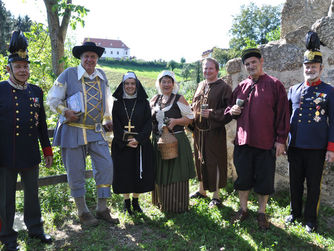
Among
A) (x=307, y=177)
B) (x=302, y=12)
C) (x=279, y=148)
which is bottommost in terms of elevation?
(x=307, y=177)

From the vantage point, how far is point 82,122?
11.4 feet

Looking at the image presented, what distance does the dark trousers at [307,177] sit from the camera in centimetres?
335

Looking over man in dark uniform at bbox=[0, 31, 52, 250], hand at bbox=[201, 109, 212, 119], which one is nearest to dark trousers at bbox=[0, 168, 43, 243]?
man in dark uniform at bbox=[0, 31, 52, 250]

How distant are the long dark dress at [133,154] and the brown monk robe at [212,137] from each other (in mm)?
842

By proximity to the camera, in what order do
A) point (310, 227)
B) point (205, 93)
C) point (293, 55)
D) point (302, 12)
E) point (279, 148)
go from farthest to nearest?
point (302, 12) < point (205, 93) < point (293, 55) < point (310, 227) < point (279, 148)

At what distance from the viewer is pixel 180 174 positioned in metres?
3.95

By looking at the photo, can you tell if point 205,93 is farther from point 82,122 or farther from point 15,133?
point 15,133

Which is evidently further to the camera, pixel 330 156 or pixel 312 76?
pixel 312 76

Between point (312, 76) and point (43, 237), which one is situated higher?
point (312, 76)

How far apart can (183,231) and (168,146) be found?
108 cm

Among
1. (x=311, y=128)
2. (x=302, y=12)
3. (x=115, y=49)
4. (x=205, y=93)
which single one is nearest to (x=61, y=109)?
(x=205, y=93)

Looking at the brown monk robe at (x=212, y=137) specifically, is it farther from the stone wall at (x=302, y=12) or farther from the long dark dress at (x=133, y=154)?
the stone wall at (x=302, y=12)

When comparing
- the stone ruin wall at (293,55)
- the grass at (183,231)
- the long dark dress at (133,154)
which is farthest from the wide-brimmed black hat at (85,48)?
the stone ruin wall at (293,55)

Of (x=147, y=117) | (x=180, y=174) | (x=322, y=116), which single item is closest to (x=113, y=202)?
(x=180, y=174)
